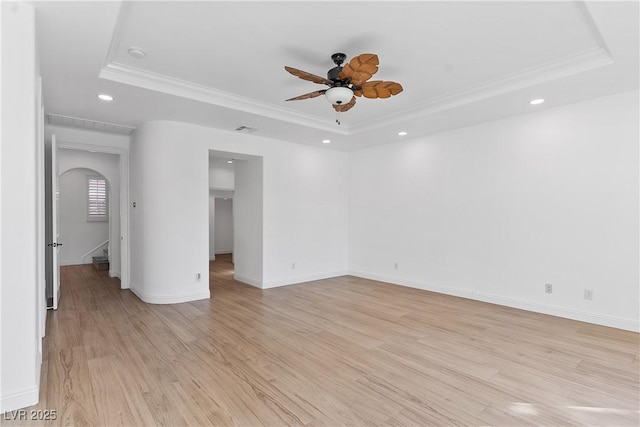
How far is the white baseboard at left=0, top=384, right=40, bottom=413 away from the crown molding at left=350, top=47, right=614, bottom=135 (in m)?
4.85

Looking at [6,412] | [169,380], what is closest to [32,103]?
[6,412]

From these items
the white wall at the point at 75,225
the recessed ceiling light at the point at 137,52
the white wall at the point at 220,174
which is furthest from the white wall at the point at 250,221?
the white wall at the point at 75,225

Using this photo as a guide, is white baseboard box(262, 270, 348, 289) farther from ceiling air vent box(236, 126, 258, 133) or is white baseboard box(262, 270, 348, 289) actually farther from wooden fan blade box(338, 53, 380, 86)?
wooden fan blade box(338, 53, 380, 86)

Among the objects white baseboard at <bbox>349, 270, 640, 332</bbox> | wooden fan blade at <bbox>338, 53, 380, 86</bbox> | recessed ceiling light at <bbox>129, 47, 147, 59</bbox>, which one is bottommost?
white baseboard at <bbox>349, 270, 640, 332</bbox>

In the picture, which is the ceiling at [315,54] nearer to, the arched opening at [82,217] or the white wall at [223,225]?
the arched opening at [82,217]

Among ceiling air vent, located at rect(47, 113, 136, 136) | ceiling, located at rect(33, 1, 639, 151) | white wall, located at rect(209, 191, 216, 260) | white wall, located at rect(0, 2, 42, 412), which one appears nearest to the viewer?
white wall, located at rect(0, 2, 42, 412)

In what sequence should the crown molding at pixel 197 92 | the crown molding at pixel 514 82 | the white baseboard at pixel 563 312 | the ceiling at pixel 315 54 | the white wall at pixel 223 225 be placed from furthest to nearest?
the white wall at pixel 223 225
the white baseboard at pixel 563 312
the crown molding at pixel 197 92
the crown molding at pixel 514 82
the ceiling at pixel 315 54

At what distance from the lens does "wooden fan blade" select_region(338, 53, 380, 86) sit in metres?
2.52

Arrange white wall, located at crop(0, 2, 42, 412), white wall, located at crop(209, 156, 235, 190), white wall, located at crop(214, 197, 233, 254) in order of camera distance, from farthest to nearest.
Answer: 1. white wall, located at crop(214, 197, 233, 254)
2. white wall, located at crop(209, 156, 235, 190)
3. white wall, located at crop(0, 2, 42, 412)

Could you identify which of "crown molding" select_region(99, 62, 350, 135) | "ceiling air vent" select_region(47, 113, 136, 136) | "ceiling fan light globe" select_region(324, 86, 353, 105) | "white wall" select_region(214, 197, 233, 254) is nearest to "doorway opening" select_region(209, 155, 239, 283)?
"white wall" select_region(214, 197, 233, 254)

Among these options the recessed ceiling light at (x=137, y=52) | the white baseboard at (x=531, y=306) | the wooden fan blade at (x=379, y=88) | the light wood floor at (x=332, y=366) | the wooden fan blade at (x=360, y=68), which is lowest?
the light wood floor at (x=332, y=366)

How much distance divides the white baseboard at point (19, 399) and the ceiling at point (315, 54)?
2525 mm

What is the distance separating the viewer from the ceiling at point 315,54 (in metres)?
2.42

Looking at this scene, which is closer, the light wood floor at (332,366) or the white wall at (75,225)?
the light wood floor at (332,366)
